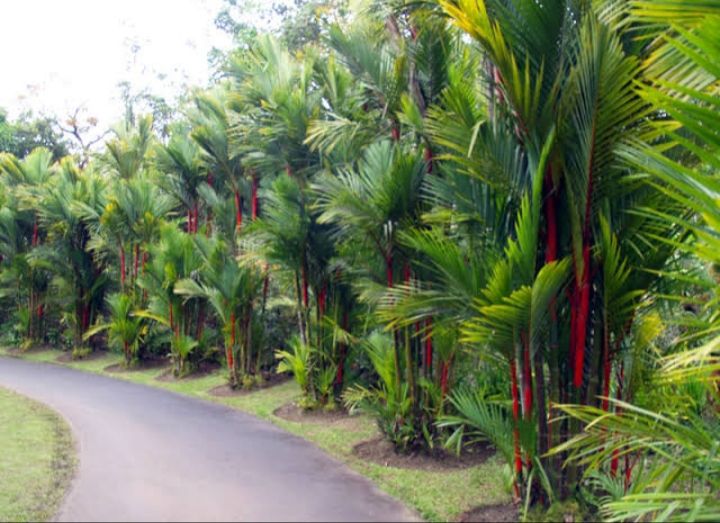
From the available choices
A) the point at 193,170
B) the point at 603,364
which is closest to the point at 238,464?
the point at 603,364

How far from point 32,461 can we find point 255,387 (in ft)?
14.8

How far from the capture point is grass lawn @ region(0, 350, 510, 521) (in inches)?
205

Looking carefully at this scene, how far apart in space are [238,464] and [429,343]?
2.07 m

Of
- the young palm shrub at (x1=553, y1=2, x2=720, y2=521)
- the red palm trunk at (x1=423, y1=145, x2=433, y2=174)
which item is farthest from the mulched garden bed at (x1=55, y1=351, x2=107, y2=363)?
the young palm shrub at (x1=553, y1=2, x2=720, y2=521)

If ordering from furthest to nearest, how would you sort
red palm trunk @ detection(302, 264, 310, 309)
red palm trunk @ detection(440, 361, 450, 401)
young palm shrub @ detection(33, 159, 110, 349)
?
1. young palm shrub @ detection(33, 159, 110, 349)
2. red palm trunk @ detection(302, 264, 310, 309)
3. red palm trunk @ detection(440, 361, 450, 401)

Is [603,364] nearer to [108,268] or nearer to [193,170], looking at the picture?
[193,170]

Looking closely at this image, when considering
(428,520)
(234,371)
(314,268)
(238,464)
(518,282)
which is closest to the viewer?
(518,282)

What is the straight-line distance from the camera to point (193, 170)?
1302 centimetres

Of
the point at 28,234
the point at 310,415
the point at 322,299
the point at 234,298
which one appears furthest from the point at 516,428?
the point at 28,234

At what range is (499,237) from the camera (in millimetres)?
4707

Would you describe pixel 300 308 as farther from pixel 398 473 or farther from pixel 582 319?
pixel 582 319

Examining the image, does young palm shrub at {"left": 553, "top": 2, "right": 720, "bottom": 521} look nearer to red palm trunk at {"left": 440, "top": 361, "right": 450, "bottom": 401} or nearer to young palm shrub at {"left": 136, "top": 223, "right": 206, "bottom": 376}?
red palm trunk at {"left": 440, "top": 361, "right": 450, "bottom": 401}

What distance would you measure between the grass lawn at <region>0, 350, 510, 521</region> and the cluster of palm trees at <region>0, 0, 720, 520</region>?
0.42 metres

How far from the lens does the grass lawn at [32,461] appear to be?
5.19m
